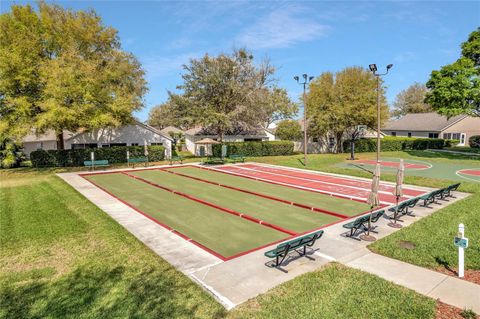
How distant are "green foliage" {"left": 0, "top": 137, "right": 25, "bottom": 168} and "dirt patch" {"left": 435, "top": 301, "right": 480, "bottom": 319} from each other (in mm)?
33178

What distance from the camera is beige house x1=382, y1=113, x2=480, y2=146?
51938 mm

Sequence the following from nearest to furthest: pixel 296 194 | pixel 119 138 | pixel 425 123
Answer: pixel 296 194, pixel 119 138, pixel 425 123

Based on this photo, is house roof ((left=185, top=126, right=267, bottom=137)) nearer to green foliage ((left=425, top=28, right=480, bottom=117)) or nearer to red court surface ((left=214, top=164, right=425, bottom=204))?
red court surface ((left=214, top=164, right=425, bottom=204))

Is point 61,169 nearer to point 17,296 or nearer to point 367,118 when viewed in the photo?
point 17,296

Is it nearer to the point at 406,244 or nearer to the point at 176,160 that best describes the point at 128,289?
the point at 406,244

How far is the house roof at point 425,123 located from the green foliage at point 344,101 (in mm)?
17190

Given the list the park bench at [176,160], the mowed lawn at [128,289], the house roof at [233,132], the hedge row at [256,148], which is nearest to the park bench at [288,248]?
the mowed lawn at [128,289]

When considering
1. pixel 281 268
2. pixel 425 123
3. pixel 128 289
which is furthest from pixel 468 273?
pixel 425 123

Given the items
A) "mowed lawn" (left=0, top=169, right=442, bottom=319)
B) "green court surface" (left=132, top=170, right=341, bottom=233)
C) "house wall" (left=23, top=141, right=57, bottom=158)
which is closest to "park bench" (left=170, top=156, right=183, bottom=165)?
"green court surface" (left=132, top=170, right=341, bottom=233)

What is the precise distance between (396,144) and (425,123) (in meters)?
17.3

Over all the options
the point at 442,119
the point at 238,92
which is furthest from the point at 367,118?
the point at 442,119

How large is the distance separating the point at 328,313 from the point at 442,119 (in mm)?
62847

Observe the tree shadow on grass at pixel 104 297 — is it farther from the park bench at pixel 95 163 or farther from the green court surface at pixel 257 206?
the park bench at pixel 95 163

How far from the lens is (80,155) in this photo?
28.8 metres
